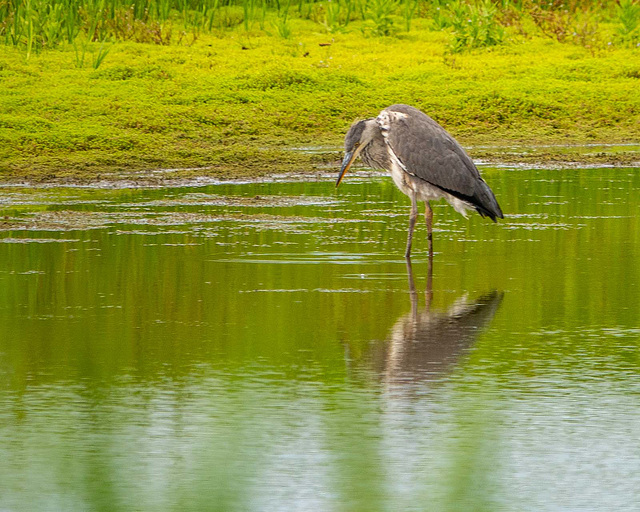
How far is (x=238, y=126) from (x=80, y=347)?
30.1 feet

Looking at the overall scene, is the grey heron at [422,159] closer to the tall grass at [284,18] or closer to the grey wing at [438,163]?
the grey wing at [438,163]

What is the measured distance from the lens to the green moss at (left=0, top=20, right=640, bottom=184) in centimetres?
1405

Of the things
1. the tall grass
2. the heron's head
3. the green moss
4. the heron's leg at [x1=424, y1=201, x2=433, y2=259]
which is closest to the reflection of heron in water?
the heron's leg at [x1=424, y1=201, x2=433, y2=259]

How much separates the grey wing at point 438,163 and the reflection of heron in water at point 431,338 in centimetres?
151

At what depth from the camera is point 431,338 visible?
21.8 feet

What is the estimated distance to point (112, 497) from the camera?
14.5 feet

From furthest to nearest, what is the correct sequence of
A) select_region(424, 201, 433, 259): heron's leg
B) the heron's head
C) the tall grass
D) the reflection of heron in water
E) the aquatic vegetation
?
the tall grass, the aquatic vegetation, the heron's head, select_region(424, 201, 433, 259): heron's leg, the reflection of heron in water

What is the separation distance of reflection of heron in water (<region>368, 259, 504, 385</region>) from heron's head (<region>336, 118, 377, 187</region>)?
5.76ft

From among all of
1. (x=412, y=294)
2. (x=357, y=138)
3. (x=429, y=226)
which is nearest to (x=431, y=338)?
(x=412, y=294)

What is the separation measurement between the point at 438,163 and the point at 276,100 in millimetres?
7398

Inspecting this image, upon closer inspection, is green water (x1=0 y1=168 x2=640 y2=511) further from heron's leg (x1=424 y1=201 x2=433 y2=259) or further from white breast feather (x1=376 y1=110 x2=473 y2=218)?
white breast feather (x1=376 y1=110 x2=473 y2=218)

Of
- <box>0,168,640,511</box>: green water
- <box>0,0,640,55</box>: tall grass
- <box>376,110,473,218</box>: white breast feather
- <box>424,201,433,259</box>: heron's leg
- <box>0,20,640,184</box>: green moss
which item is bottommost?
<box>0,168,640,511</box>: green water

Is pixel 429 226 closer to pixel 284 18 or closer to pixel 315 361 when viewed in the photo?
pixel 315 361

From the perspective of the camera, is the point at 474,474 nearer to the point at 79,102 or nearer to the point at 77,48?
the point at 79,102
